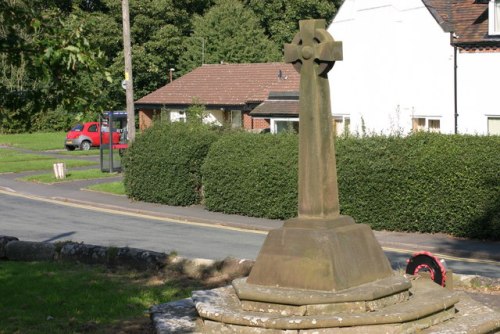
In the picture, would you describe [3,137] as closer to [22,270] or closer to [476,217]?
[476,217]

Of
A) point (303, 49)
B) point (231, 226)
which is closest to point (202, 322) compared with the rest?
point (303, 49)

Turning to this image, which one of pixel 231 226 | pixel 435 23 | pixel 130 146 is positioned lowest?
pixel 231 226

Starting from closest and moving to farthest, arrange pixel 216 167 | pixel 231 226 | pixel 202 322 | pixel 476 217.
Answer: pixel 202 322 < pixel 476 217 < pixel 231 226 < pixel 216 167

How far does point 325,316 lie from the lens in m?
8.98

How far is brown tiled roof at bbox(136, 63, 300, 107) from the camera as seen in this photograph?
47.4m

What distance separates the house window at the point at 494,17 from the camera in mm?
27125

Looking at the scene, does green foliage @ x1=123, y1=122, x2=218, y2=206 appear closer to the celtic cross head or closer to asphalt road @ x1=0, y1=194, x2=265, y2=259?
asphalt road @ x1=0, y1=194, x2=265, y2=259

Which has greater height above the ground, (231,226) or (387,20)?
(387,20)

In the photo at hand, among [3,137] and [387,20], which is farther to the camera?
[3,137]

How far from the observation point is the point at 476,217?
70.5 ft

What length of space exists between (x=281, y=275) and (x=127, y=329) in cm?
180

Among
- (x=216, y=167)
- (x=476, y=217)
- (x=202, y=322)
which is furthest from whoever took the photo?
(x=216, y=167)

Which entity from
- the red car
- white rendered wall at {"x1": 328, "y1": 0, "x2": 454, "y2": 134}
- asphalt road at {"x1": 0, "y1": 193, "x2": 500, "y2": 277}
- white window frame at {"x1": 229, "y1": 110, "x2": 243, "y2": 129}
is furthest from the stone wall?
the red car

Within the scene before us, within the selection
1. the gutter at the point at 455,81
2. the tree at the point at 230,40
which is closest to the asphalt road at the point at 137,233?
the gutter at the point at 455,81
